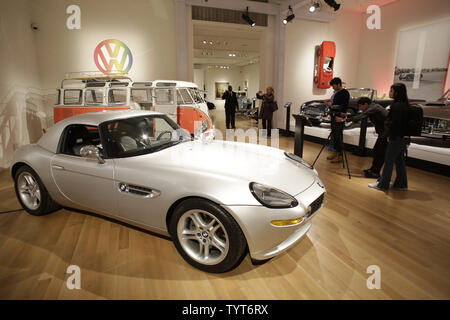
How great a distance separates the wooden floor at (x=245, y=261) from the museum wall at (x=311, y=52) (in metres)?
7.49

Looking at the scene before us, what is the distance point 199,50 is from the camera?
51.7ft

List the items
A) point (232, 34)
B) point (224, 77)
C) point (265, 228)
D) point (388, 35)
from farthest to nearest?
1. point (224, 77)
2. point (232, 34)
3. point (388, 35)
4. point (265, 228)

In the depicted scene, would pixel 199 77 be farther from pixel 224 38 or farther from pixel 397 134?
pixel 397 134

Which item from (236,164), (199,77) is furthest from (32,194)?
(199,77)

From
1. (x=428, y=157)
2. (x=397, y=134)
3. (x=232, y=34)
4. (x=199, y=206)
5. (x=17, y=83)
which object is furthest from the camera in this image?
(x=232, y=34)

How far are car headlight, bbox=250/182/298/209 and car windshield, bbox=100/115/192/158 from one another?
110cm

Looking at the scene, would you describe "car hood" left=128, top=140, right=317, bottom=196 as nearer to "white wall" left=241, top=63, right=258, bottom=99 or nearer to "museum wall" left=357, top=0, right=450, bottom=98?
"museum wall" left=357, top=0, right=450, bottom=98

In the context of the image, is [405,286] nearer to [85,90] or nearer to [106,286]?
[106,286]

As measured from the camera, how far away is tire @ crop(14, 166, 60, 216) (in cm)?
276

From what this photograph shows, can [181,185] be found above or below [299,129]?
below

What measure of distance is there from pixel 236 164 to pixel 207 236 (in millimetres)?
627

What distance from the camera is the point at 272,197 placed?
1.80m

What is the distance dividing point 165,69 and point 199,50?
8251 millimetres
